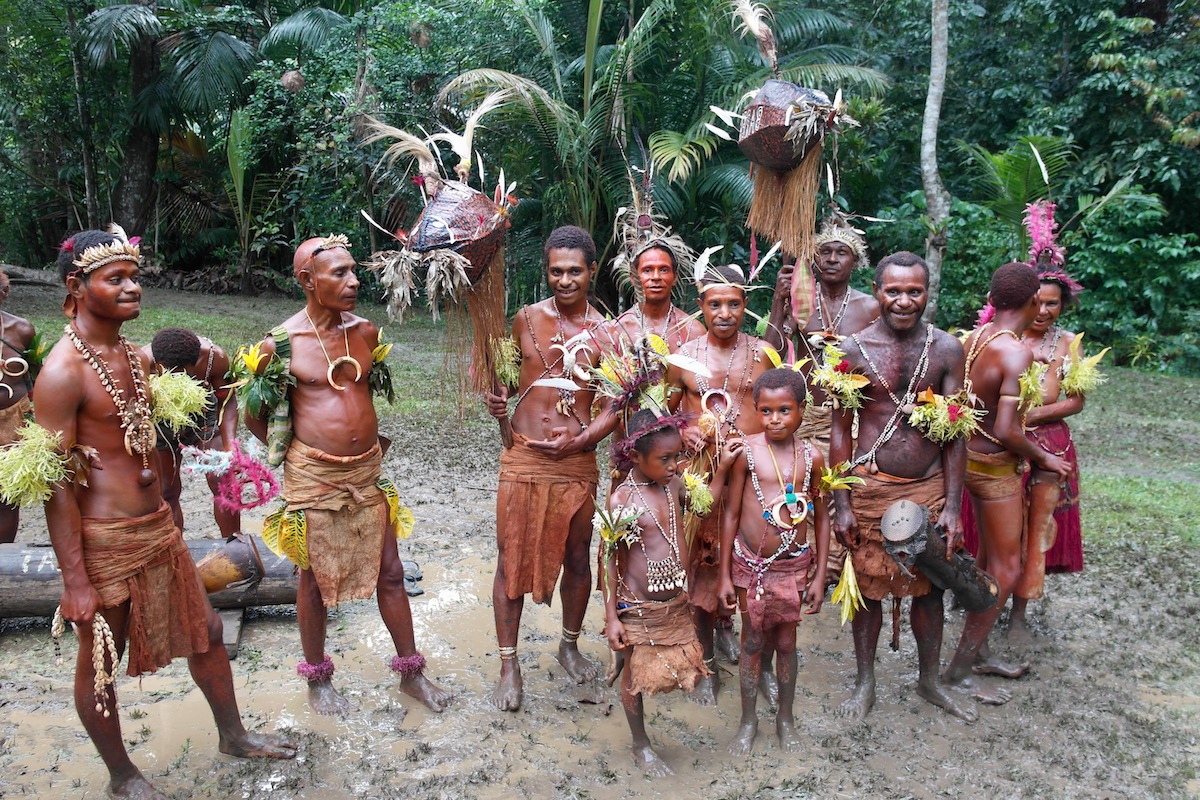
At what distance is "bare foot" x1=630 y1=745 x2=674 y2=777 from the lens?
3695 mm

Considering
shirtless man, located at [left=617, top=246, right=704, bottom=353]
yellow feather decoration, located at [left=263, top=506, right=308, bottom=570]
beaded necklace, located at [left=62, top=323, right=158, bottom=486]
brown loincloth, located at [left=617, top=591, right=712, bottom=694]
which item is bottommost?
brown loincloth, located at [left=617, top=591, right=712, bottom=694]

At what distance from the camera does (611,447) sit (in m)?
3.89

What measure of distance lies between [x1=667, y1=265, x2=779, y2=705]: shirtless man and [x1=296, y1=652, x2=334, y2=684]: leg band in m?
1.66

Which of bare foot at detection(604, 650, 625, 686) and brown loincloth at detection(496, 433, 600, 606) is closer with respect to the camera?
bare foot at detection(604, 650, 625, 686)

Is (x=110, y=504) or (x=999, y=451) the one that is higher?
(x=999, y=451)

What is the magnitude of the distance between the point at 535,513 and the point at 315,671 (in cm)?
119

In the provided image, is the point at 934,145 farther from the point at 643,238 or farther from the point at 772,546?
the point at 772,546

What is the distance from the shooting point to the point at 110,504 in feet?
11.1

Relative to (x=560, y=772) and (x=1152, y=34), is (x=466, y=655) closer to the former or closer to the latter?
(x=560, y=772)

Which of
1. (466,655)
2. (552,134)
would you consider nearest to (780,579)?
(466,655)

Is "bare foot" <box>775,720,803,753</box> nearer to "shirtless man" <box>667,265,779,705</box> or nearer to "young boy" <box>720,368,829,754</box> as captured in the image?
"young boy" <box>720,368,829,754</box>

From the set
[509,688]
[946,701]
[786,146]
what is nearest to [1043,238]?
[786,146]

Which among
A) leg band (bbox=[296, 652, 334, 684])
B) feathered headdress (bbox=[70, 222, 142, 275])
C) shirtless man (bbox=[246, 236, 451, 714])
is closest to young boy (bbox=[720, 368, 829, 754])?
shirtless man (bbox=[246, 236, 451, 714])

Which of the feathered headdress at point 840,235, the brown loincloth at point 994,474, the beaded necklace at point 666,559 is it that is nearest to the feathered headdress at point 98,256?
the beaded necklace at point 666,559
